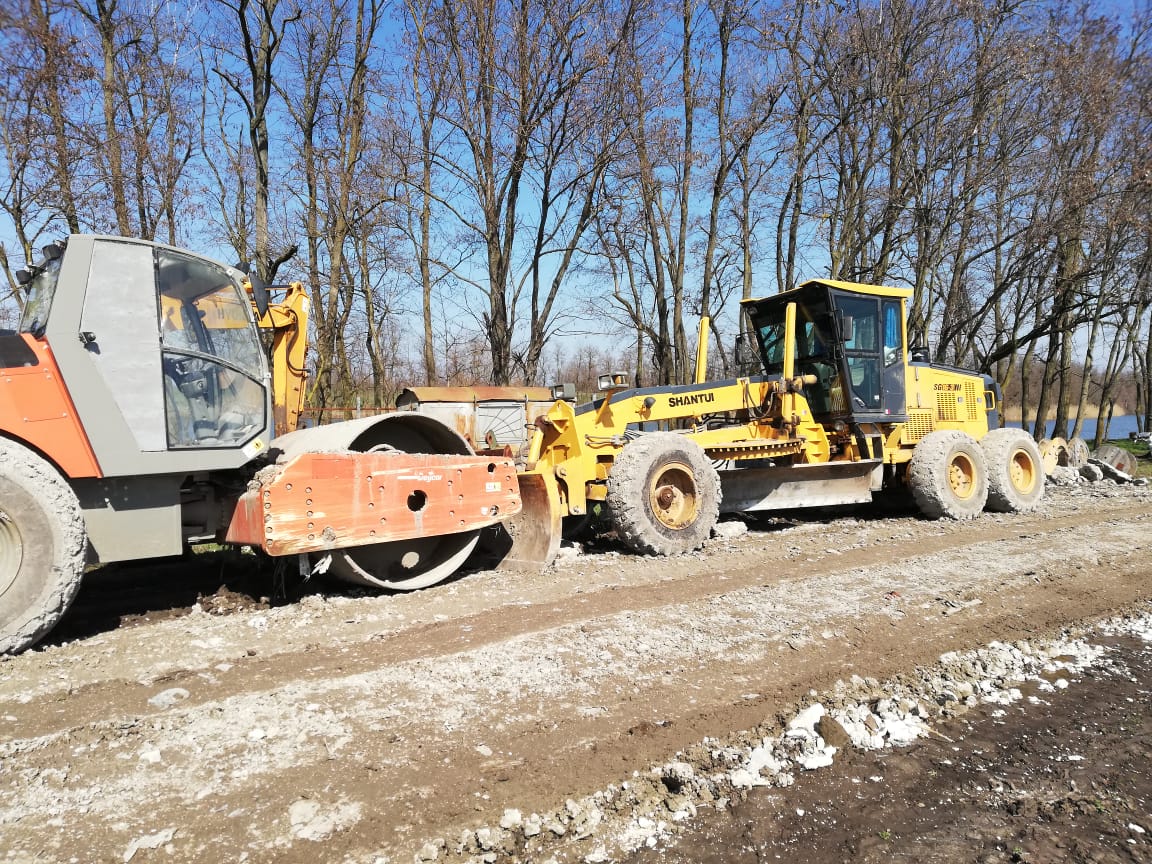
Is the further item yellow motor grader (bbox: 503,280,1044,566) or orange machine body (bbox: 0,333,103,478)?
yellow motor grader (bbox: 503,280,1044,566)

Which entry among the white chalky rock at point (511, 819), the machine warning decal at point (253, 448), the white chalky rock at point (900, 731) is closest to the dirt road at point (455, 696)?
the white chalky rock at point (511, 819)

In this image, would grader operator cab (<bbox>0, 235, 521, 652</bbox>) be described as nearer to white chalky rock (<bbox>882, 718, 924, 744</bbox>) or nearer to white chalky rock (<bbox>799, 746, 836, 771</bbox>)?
white chalky rock (<bbox>799, 746, 836, 771</bbox>)

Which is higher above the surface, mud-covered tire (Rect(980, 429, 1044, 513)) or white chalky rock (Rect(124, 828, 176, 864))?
mud-covered tire (Rect(980, 429, 1044, 513))

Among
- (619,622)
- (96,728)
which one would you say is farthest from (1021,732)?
(96,728)

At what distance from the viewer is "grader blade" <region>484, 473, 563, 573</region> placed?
6961 millimetres

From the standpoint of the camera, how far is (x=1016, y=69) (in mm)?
17516

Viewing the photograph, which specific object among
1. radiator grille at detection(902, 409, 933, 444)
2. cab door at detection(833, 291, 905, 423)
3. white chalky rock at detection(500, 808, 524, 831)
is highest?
cab door at detection(833, 291, 905, 423)

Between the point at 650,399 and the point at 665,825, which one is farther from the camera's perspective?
the point at 650,399

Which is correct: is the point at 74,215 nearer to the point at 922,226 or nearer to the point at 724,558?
the point at 724,558

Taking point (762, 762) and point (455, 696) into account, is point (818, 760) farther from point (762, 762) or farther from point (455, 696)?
point (455, 696)

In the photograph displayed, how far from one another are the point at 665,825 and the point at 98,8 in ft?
68.4

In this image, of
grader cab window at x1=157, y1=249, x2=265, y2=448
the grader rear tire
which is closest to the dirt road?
→ grader cab window at x1=157, y1=249, x2=265, y2=448

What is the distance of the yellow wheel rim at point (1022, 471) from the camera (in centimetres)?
1076

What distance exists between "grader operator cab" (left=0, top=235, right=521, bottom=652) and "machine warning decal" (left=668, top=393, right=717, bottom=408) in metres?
3.27
